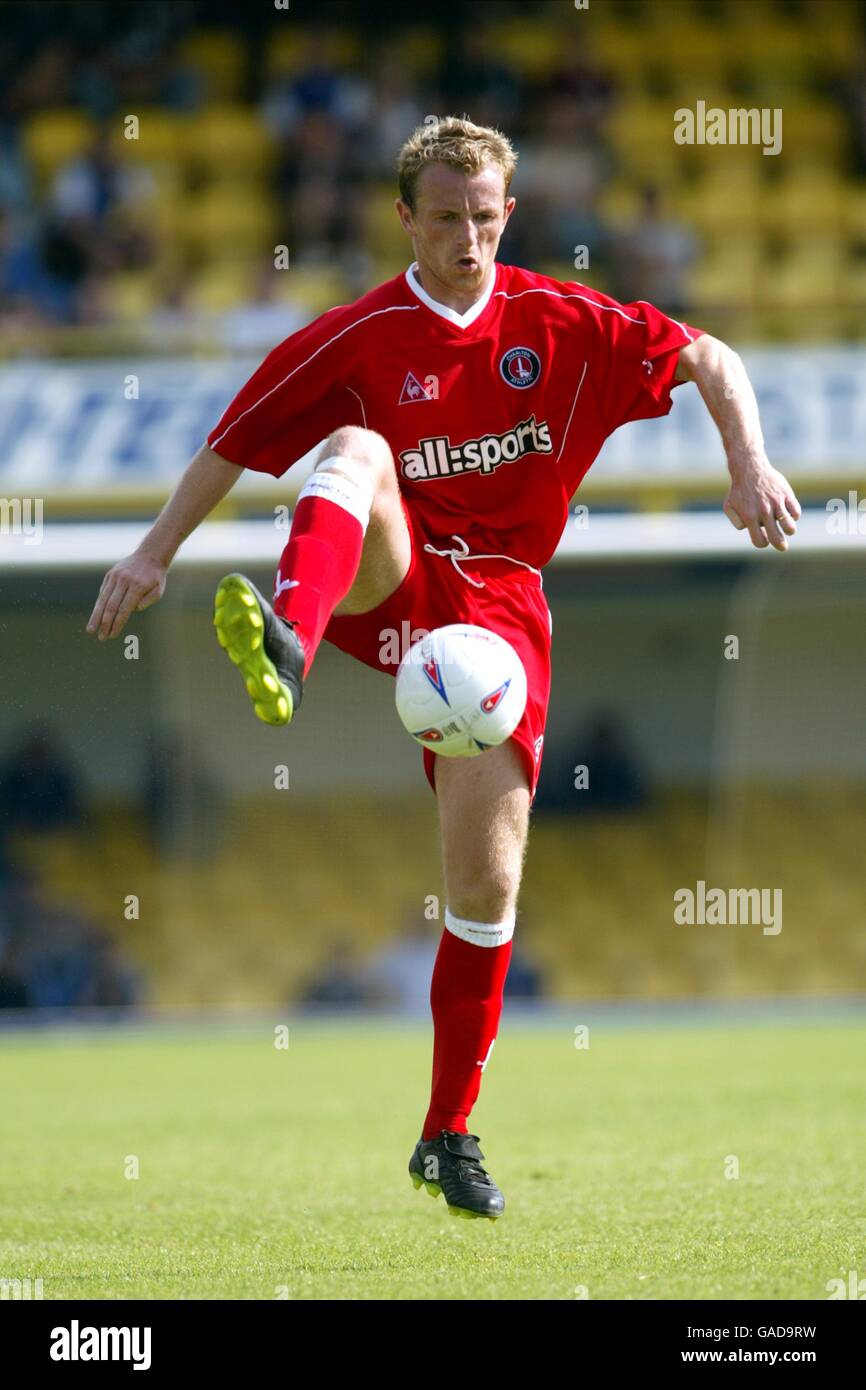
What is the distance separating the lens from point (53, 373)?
41.4 feet

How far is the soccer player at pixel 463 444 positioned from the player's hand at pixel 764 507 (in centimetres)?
15

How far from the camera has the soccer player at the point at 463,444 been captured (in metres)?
4.43

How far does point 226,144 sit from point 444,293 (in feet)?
38.3

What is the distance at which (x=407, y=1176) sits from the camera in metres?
6.04

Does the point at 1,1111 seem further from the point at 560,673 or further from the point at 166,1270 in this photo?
the point at 560,673

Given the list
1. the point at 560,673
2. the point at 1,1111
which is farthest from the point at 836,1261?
the point at 560,673

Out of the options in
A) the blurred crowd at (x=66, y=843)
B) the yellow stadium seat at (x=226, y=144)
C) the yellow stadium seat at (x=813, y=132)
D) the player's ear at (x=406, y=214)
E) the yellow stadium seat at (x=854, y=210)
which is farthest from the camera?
the yellow stadium seat at (x=226, y=144)

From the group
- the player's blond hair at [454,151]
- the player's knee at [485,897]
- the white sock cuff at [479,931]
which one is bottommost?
the white sock cuff at [479,931]

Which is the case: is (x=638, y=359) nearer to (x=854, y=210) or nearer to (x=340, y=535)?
(x=340, y=535)

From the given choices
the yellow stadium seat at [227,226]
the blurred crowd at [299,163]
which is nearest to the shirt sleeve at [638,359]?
the blurred crowd at [299,163]

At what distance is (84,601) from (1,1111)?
5477 millimetres

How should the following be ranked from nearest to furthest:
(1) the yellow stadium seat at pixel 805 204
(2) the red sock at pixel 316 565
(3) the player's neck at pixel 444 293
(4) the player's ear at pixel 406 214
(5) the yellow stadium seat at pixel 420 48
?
1. (2) the red sock at pixel 316 565
2. (4) the player's ear at pixel 406 214
3. (3) the player's neck at pixel 444 293
4. (1) the yellow stadium seat at pixel 805 204
5. (5) the yellow stadium seat at pixel 420 48

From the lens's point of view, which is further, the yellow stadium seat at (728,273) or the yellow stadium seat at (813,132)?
the yellow stadium seat at (813,132)

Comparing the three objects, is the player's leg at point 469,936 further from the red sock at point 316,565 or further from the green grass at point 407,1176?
the red sock at point 316,565
